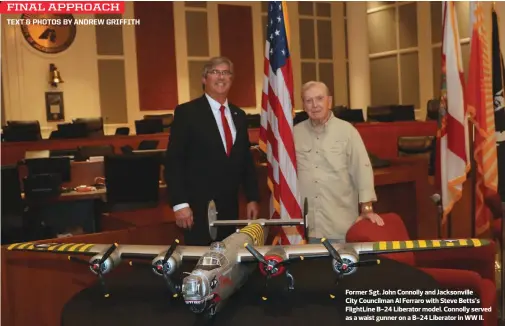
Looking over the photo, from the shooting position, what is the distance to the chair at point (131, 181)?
4754mm

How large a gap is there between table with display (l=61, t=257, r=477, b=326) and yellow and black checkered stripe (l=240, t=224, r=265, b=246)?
189 mm

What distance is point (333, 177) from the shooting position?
2.94 metres

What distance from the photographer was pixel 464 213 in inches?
201

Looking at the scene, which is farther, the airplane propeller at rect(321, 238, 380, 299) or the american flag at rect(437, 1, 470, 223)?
the american flag at rect(437, 1, 470, 223)

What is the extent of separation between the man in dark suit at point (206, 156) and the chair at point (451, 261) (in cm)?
69

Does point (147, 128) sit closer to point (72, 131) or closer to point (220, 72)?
point (72, 131)

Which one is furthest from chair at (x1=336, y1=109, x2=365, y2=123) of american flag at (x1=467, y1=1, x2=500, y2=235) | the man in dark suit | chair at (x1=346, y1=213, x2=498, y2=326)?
chair at (x1=346, y1=213, x2=498, y2=326)

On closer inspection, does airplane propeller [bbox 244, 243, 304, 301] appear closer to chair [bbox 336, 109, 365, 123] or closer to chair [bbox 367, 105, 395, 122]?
chair [bbox 336, 109, 365, 123]

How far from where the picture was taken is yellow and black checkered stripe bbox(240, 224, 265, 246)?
244 centimetres

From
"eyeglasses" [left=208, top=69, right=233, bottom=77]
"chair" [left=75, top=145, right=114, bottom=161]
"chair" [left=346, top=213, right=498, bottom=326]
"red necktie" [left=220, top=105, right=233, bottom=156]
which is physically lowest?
"chair" [left=346, top=213, right=498, bottom=326]

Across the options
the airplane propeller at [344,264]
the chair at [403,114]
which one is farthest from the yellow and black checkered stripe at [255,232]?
the chair at [403,114]

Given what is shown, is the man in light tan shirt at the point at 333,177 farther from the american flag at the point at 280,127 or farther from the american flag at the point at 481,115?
the american flag at the point at 481,115

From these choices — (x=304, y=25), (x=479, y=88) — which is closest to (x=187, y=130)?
(x=479, y=88)

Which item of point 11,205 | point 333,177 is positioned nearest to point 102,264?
point 333,177
